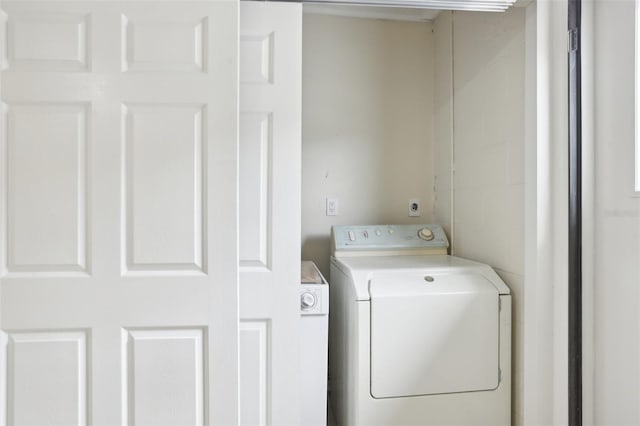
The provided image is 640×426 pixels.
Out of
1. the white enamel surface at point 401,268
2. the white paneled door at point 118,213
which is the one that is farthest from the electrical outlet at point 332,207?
the white paneled door at point 118,213

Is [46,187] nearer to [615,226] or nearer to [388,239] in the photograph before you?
[388,239]

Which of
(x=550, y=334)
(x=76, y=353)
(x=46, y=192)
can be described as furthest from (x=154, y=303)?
(x=550, y=334)

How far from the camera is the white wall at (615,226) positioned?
52.1 inches

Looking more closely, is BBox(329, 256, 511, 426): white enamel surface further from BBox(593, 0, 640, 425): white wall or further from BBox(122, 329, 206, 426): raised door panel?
BBox(122, 329, 206, 426): raised door panel

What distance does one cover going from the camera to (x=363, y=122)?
2.40m

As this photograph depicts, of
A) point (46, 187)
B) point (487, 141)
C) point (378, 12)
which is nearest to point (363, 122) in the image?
point (378, 12)

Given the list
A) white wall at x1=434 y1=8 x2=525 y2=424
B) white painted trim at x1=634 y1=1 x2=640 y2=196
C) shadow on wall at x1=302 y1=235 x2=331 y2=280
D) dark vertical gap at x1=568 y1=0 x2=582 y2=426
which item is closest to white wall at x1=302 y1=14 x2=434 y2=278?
shadow on wall at x1=302 y1=235 x2=331 y2=280

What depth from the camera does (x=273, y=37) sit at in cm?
151

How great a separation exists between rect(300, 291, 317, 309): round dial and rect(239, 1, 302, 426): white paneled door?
105 millimetres

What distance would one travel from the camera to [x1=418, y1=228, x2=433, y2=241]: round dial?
7.36 feet

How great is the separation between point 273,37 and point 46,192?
989mm

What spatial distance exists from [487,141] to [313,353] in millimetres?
1306

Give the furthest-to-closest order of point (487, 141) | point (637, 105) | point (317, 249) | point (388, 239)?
point (317, 249), point (388, 239), point (487, 141), point (637, 105)

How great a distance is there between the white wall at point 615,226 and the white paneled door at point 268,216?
1.14 metres
